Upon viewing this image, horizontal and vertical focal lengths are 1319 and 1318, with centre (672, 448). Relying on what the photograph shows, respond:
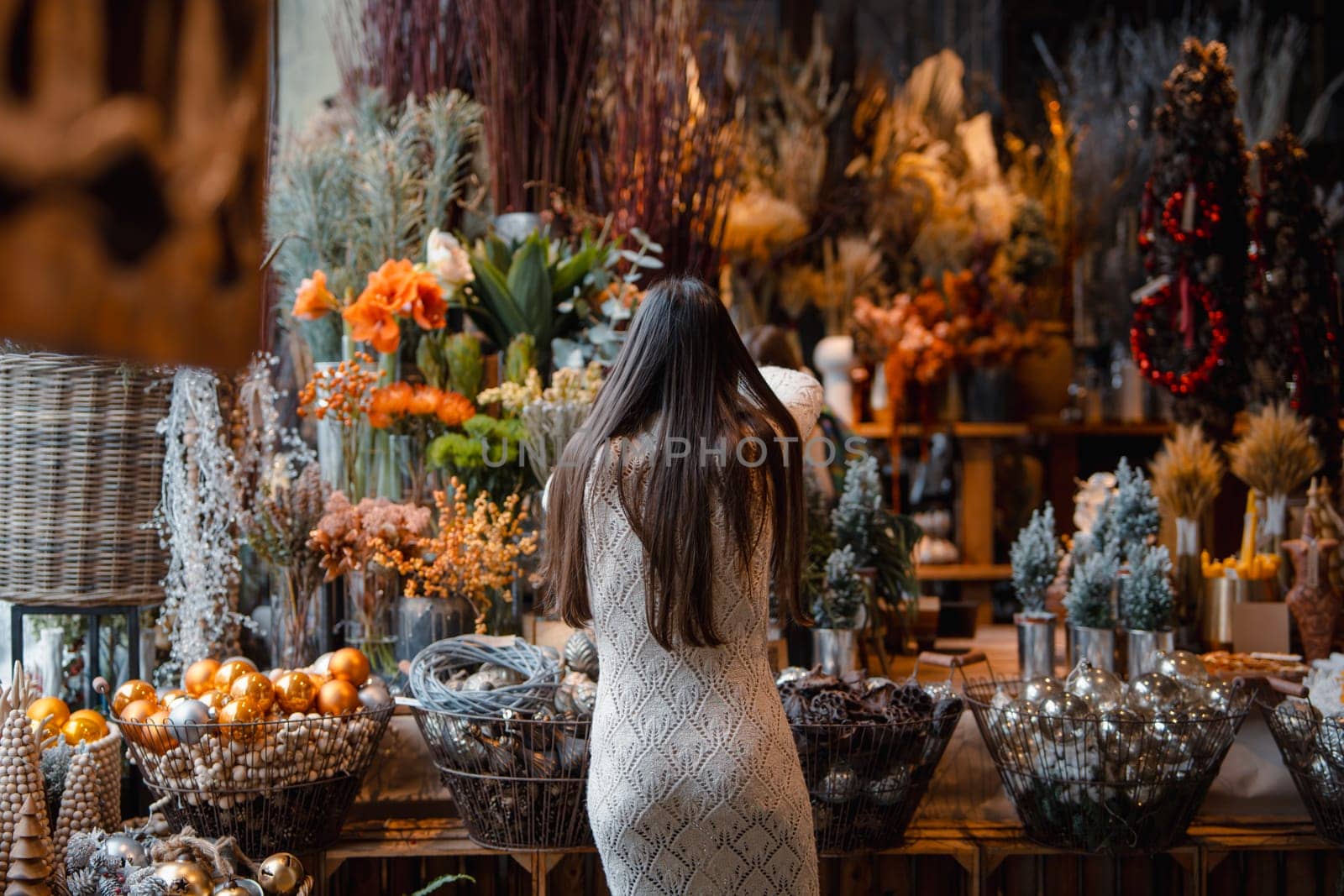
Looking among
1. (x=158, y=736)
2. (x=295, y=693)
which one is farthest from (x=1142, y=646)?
(x=158, y=736)

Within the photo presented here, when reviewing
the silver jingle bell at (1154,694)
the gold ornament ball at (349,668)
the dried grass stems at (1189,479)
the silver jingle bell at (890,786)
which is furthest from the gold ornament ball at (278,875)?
the dried grass stems at (1189,479)

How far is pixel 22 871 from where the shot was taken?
6.13ft

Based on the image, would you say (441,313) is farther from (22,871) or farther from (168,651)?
(22,871)

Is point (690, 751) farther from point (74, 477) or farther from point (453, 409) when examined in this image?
point (74, 477)

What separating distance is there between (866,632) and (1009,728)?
1.69ft

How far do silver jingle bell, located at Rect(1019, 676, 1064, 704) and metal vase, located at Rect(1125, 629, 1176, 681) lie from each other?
357mm

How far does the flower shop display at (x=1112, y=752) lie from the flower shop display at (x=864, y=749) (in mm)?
140

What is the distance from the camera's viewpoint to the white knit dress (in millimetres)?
1644

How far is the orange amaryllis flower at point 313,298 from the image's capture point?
2.79 m

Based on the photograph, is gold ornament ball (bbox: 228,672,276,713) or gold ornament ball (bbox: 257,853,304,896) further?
gold ornament ball (bbox: 228,672,276,713)

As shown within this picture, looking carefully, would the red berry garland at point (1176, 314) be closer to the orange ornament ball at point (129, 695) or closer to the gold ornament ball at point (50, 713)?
the orange ornament ball at point (129, 695)

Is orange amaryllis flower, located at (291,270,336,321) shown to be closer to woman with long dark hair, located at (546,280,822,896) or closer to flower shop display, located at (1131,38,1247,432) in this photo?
woman with long dark hair, located at (546,280,822,896)

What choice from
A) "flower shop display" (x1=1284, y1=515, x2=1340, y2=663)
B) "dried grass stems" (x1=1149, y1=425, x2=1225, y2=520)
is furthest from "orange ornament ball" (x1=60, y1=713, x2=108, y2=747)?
"flower shop display" (x1=1284, y1=515, x2=1340, y2=663)

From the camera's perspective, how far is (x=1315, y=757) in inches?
90.9
